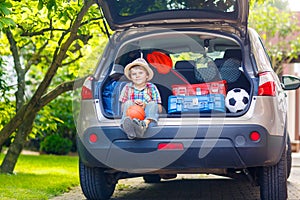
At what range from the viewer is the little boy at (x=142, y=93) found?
16.7 ft

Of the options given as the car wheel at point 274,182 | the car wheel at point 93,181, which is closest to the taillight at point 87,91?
the car wheel at point 93,181

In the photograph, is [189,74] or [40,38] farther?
[40,38]

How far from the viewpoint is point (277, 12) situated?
18.1 metres

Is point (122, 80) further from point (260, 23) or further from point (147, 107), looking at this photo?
point (260, 23)

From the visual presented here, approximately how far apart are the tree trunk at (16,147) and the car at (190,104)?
266cm

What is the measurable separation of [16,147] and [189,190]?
263cm

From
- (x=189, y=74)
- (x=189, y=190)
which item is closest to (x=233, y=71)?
(x=189, y=74)

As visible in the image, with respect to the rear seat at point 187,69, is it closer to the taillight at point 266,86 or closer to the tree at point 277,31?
the taillight at point 266,86

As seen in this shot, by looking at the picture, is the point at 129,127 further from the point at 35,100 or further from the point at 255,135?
the point at 35,100

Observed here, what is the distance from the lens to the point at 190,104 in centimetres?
526

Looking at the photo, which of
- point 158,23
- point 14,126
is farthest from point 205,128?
point 14,126

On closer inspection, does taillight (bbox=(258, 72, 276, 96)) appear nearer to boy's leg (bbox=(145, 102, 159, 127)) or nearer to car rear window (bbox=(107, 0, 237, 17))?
boy's leg (bbox=(145, 102, 159, 127))

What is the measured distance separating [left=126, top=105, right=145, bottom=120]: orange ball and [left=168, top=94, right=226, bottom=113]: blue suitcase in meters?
0.30

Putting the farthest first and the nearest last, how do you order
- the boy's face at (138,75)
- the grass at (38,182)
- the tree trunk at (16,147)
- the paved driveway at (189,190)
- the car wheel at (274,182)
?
the tree trunk at (16,147) → the paved driveway at (189,190) → the grass at (38,182) → the boy's face at (138,75) → the car wheel at (274,182)
